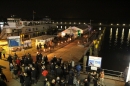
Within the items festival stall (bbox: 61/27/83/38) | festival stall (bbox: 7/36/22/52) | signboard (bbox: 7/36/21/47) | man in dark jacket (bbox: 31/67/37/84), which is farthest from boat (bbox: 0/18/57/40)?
man in dark jacket (bbox: 31/67/37/84)

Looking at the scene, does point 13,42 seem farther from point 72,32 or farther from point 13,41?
point 72,32

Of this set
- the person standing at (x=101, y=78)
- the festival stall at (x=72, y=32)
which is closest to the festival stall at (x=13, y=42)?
the person standing at (x=101, y=78)

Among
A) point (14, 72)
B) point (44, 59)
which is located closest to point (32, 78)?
point (14, 72)

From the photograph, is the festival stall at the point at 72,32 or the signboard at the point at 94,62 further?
the festival stall at the point at 72,32

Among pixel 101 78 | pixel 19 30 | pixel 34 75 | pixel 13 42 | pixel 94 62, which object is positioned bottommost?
pixel 101 78

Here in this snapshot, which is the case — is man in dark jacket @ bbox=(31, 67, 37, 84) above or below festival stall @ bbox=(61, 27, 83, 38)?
below

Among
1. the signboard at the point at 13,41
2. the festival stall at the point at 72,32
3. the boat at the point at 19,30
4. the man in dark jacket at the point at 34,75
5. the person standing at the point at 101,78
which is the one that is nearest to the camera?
the man in dark jacket at the point at 34,75

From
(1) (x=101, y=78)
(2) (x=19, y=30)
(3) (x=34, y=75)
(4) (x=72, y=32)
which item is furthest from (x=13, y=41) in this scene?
(4) (x=72, y=32)

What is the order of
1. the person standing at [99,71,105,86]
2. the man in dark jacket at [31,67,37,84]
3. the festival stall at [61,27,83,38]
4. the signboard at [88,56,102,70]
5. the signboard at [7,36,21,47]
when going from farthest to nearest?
the festival stall at [61,27,83,38] < the signboard at [7,36,21,47] < the signboard at [88,56,102,70] < the person standing at [99,71,105,86] < the man in dark jacket at [31,67,37,84]

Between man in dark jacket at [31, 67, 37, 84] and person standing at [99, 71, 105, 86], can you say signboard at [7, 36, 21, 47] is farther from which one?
person standing at [99, 71, 105, 86]

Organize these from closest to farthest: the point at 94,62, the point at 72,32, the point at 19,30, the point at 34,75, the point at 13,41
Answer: the point at 34,75 → the point at 94,62 → the point at 13,41 → the point at 19,30 → the point at 72,32

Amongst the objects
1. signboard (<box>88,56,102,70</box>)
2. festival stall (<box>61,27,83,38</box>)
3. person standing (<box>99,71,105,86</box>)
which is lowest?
person standing (<box>99,71,105,86</box>)

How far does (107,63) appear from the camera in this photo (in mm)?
43625

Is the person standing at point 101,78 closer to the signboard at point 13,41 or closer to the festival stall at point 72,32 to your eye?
the signboard at point 13,41
